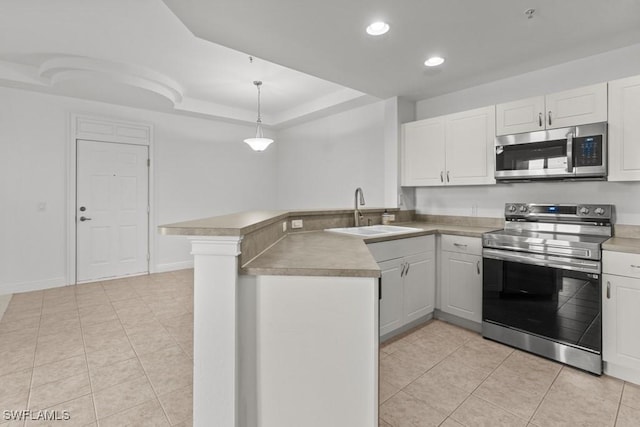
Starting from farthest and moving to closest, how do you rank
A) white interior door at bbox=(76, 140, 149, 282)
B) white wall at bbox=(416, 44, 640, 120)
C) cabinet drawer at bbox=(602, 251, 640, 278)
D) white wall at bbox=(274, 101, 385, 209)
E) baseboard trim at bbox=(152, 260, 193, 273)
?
baseboard trim at bbox=(152, 260, 193, 273)
white wall at bbox=(274, 101, 385, 209)
white interior door at bbox=(76, 140, 149, 282)
white wall at bbox=(416, 44, 640, 120)
cabinet drawer at bbox=(602, 251, 640, 278)

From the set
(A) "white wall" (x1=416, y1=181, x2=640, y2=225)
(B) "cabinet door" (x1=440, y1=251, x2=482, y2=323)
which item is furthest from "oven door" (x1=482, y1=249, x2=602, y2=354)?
(A) "white wall" (x1=416, y1=181, x2=640, y2=225)

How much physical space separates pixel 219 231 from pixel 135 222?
167 inches

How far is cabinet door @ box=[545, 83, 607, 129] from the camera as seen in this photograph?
2354 mm

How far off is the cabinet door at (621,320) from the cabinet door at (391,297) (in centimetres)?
135

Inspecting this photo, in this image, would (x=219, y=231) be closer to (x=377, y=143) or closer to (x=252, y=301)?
(x=252, y=301)

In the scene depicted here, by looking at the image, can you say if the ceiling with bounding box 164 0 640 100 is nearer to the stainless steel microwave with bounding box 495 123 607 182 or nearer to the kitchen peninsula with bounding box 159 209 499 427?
the stainless steel microwave with bounding box 495 123 607 182

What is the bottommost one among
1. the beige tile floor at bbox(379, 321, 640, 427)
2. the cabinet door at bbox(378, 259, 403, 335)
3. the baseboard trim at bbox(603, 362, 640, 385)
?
A: the beige tile floor at bbox(379, 321, 640, 427)

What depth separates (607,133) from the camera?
7.63 feet

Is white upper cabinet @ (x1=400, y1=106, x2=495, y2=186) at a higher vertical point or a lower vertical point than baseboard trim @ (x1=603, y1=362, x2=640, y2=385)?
higher

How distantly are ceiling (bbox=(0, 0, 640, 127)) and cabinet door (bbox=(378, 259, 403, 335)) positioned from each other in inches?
70.7

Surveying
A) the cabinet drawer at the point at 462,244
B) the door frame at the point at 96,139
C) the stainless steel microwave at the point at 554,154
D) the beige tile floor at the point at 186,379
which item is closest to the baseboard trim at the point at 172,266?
the door frame at the point at 96,139

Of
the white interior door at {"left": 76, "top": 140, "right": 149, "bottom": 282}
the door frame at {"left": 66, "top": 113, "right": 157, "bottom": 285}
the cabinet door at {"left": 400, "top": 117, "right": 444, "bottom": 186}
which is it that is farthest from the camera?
the white interior door at {"left": 76, "top": 140, "right": 149, "bottom": 282}

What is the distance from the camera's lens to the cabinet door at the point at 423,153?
3.39m

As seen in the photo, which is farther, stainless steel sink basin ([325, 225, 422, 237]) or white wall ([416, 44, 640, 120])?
stainless steel sink basin ([325, 225, 422, 237])
